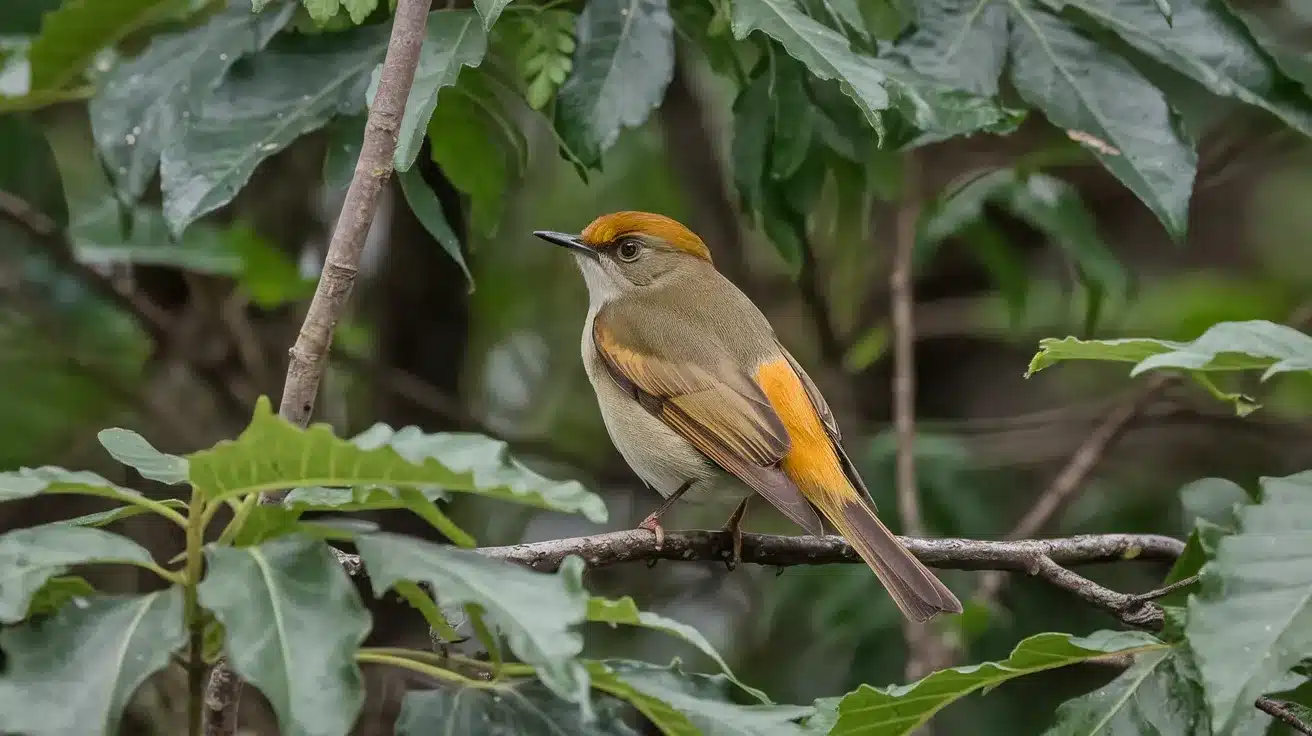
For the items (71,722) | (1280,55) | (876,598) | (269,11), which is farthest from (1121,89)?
(71,722)

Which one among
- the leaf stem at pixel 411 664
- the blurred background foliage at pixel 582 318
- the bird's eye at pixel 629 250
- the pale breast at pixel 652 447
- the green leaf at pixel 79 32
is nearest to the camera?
the leaf stem at pixel 411 664

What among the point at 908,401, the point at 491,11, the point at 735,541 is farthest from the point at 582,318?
the point at 491,11

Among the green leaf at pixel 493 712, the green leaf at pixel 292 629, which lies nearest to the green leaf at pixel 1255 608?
the green leaf at pixel 493 712

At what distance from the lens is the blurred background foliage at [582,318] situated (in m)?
5.20

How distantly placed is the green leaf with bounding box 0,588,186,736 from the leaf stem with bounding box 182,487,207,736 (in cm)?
2

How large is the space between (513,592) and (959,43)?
86.8 inches

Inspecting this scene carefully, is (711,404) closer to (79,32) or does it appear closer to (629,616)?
(79,32)

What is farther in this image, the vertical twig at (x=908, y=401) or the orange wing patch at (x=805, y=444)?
the vertical twig at (x=908, y=401)

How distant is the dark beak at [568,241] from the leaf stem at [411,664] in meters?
2.82

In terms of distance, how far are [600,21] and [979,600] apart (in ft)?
8.89

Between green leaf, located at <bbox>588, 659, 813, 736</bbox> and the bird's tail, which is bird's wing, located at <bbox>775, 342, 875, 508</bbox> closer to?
the bird's tail

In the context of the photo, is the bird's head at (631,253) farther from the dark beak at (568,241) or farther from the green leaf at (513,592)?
the green leaf at (513,592)

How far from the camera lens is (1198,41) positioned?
3477 millimetres

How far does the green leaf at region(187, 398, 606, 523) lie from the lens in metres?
1.83
